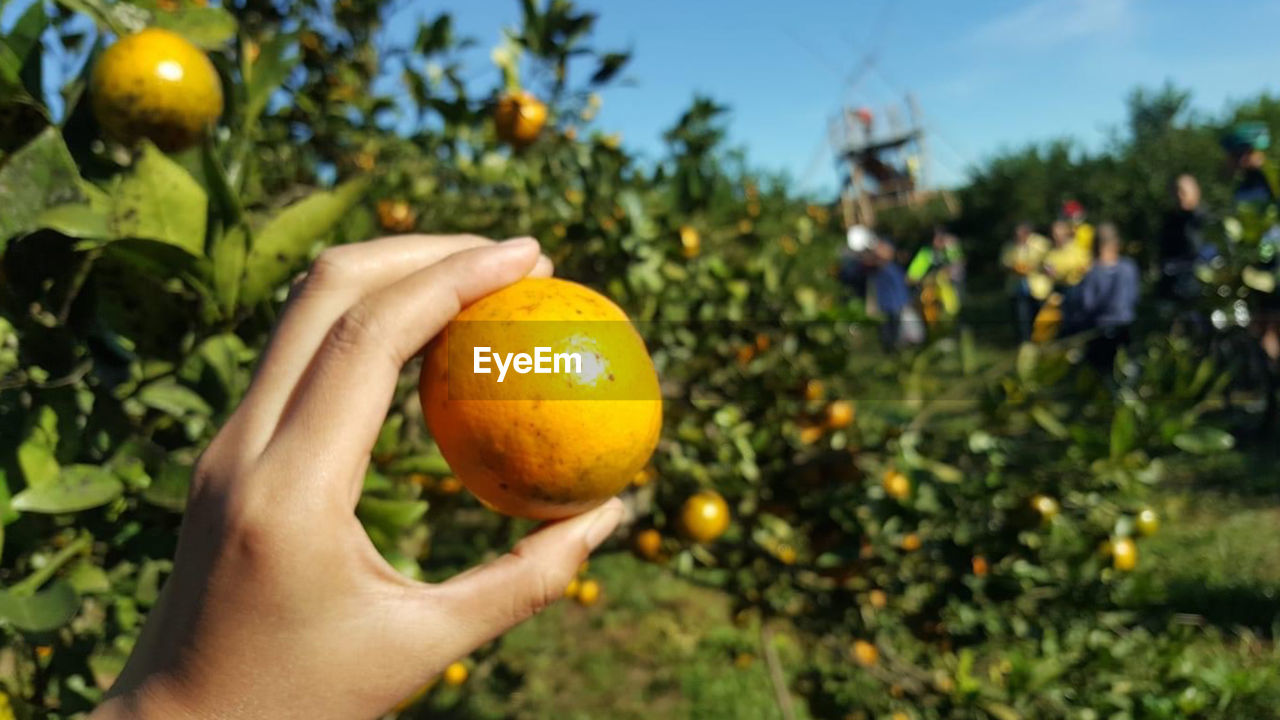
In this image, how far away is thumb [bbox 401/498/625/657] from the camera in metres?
0.73

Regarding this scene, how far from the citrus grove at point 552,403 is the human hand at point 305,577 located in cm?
14

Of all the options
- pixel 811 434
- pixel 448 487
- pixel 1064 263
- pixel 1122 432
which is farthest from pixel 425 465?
pixel 1064 263

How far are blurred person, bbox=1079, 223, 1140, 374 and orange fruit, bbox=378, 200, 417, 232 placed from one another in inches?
185

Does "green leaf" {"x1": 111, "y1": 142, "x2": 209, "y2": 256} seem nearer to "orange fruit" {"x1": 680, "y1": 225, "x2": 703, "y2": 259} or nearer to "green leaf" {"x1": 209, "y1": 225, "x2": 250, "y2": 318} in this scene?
"green leaf" {"x1": 209, "y1": 225, "x2": 250, "y2": 318}

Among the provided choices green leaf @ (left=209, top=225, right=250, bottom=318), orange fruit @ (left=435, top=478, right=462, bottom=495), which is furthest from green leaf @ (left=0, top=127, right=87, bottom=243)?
orange fruit @ (left=435, top=478, right=462, bottom=495)

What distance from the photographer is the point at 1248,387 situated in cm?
523

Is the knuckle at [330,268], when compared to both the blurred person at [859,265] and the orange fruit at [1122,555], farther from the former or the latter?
the blurred person at [859,265]

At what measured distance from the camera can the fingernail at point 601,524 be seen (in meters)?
0.88

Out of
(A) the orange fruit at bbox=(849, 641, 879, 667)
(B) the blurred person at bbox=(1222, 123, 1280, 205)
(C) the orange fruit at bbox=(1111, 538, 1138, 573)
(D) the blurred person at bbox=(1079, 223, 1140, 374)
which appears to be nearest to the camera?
(C) the orange fruit at bbox=(1111, 538, 1138, 573)

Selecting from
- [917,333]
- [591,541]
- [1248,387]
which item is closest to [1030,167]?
[917,333]

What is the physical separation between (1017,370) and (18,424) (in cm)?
162

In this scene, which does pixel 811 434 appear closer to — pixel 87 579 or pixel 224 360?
pixel 224 360

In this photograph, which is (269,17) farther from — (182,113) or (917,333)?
(917,333)

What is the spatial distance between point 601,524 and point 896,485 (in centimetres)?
92
